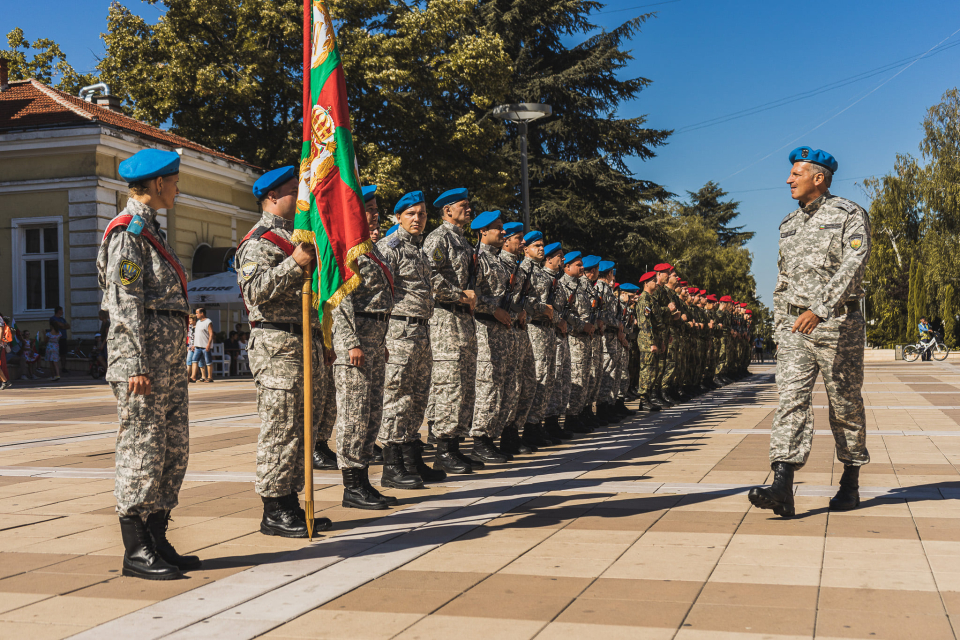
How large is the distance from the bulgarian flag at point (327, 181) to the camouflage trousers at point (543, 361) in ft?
14.3

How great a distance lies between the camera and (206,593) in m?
4.11

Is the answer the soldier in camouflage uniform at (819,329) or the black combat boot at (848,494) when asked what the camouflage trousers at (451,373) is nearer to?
the soldier in camouflage uniform at (819,329)

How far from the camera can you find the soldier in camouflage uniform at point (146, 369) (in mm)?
4352

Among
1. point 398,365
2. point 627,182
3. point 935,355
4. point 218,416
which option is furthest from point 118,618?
point 935,355

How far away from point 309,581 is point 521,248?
225 inches

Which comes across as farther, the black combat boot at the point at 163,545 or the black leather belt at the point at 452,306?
the black leather belt at the point at 452,306

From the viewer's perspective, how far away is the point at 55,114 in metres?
24.5

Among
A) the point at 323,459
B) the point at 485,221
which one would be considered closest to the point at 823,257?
the point at 485,221

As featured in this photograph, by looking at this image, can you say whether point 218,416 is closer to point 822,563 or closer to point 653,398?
point 653,398

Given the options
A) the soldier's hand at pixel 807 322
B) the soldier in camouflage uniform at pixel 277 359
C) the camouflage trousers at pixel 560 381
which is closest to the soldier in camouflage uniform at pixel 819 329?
the soldier's hand at pixel 807 322

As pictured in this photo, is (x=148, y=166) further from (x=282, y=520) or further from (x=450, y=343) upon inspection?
(x=450, y=343)

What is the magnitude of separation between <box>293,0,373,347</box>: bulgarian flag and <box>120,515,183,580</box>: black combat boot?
1451 mm

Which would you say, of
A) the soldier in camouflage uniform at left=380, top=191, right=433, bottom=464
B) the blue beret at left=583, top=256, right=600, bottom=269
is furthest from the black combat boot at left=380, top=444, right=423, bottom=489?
the blue beret at left=583, top=256, right=600, bottom=269

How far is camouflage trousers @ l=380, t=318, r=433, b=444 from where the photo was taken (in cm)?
677
